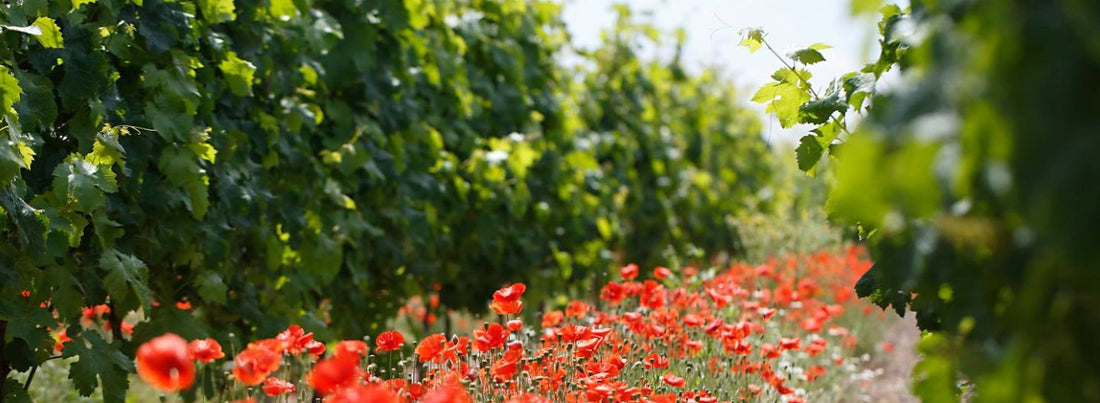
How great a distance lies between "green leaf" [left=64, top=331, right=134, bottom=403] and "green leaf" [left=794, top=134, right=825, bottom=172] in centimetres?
193

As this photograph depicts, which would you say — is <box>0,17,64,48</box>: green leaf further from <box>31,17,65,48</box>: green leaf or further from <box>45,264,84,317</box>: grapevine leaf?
<box>45,264,84,317</box>: grapevine leaf

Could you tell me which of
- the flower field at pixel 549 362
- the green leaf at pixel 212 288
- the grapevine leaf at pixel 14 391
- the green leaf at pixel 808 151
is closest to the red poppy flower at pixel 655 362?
the flower field at pixel 549 362

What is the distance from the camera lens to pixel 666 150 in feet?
28.9

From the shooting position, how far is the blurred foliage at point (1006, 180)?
1.11 metres

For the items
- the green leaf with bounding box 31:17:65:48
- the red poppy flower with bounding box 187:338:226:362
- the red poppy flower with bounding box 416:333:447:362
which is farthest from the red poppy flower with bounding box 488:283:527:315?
the green leaf with bounding box 31:17:65:48

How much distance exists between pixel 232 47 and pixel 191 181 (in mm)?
720

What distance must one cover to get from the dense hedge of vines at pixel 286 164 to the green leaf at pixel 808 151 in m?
1.80

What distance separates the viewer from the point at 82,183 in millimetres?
2775

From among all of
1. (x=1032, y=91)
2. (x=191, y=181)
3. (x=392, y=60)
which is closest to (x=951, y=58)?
(x=1032, y=91)

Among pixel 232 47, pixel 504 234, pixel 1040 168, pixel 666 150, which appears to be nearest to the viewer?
pixel 1040 168

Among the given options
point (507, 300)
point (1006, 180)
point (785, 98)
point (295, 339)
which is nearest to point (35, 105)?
point (295, 339)

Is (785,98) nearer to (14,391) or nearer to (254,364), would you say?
(254,364)

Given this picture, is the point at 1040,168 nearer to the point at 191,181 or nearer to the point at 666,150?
the point at 191,181

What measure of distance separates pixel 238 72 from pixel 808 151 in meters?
1.93
